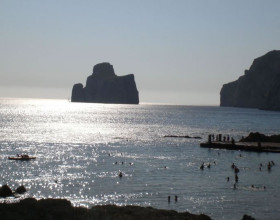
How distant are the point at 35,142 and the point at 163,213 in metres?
69.4

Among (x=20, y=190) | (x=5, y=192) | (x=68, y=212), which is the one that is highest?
(x=68, y=212)

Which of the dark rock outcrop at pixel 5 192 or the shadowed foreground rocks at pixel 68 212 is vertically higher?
the shadowed foreground rocks at pixel 68 212

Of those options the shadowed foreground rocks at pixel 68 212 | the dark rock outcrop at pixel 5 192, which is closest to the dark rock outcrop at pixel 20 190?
the dark rock outcrop at pixel 5 192

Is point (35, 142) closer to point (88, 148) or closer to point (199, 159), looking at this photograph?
point (88, 148)

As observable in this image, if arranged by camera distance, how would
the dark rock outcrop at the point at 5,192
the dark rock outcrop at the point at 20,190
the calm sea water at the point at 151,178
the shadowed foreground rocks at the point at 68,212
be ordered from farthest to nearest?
the dark rock outcrop at the point at 20,190, the calm sea water at the point at 151,178, the dark rock outcrop at the point at 5,192, the shadowed foreground rocks at the point at 68,212

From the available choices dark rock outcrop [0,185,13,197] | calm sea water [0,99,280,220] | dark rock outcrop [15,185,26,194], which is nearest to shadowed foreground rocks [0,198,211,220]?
calm sea water [0,99,280,220]

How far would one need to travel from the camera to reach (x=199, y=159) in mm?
71750

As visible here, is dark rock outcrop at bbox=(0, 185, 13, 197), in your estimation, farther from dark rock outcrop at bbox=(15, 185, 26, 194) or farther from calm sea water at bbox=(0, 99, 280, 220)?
calm sea water at bbox=(0, 99, 280, 220)

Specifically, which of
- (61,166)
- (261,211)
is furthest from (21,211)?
(61,166)

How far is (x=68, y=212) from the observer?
95.4 ft

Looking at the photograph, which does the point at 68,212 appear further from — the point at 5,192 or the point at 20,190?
the point at 20,190

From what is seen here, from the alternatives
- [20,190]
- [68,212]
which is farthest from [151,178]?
[68,212]

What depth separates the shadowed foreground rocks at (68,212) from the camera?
28.0 metres

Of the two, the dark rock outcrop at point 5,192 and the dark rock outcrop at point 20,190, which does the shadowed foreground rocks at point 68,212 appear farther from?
the dark rock outcrop at point 20,190
